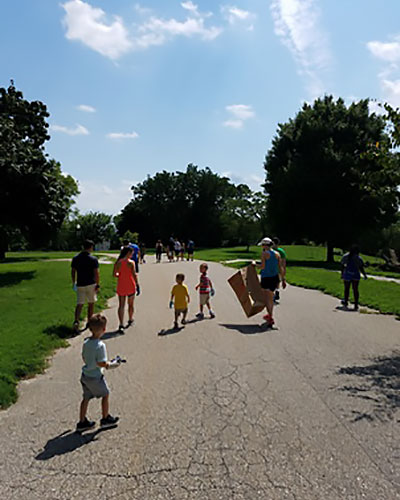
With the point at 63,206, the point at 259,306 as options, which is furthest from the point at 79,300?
the point at 63,206

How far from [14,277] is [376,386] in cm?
1822

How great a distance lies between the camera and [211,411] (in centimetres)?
→ 504

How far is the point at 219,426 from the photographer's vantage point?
464 cm

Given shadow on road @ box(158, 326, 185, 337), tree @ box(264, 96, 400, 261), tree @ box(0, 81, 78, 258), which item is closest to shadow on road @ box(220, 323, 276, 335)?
shadow on road @ box(158, 326, 185, 337)

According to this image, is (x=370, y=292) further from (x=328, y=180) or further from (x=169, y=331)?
(x=328, y=180)

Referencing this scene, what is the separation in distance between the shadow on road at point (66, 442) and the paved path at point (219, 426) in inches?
0.8

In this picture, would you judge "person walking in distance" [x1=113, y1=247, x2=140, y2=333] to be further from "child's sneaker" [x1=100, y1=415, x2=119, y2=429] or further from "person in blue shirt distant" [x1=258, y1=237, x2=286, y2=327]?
"child's sneaker" [x1=100, y1=415, x2=119, y2=429]

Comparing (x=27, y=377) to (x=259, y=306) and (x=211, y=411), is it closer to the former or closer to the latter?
(x=211, y=411)

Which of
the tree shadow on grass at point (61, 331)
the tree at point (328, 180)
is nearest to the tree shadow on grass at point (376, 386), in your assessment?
the tree shadow on grass at point (61, 331)

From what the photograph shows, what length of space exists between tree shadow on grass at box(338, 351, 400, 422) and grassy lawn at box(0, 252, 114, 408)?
13.7 ft

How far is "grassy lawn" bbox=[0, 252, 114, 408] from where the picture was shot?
260 inches

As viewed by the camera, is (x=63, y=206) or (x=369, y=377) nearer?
(x=369, y=377)

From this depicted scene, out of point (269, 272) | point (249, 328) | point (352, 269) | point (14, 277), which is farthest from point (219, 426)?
point (14, 277)

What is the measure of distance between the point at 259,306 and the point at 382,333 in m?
2.64
